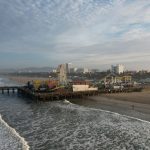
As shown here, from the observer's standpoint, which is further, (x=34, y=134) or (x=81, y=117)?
(x=81, y=117)

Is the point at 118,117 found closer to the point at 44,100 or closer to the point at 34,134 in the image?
the point at 34,134

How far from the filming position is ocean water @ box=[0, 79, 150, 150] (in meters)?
26.5

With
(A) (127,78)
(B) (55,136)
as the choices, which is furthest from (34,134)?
(A) (127,78)

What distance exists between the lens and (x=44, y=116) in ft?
135

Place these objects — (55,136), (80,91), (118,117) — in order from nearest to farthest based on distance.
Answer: (55,136) < (118,117) < (80,91)

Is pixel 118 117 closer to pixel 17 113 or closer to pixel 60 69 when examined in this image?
pixel 17 113

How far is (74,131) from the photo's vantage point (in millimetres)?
31625

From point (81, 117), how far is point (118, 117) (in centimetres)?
482

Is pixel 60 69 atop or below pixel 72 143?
atop

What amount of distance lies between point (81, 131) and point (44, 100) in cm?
3263

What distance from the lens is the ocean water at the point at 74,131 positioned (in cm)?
2647

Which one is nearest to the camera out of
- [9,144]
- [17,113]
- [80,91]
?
[9,144]

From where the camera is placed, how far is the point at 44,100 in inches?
2495

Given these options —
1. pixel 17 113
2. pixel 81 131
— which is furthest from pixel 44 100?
pixel 81 131
